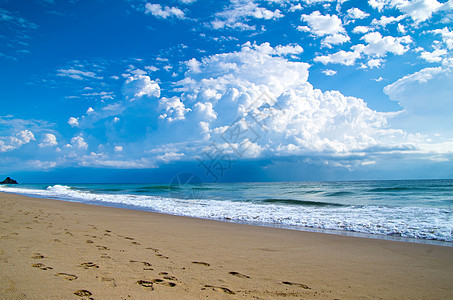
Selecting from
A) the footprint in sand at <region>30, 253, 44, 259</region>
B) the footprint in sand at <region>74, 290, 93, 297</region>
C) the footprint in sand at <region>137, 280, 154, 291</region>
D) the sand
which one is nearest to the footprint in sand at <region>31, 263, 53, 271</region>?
the sand

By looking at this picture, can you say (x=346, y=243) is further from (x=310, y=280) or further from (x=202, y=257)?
(x=202, y=257)

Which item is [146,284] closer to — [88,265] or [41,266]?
[88,265]

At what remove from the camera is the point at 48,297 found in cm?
278

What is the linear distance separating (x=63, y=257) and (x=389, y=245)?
7600mm

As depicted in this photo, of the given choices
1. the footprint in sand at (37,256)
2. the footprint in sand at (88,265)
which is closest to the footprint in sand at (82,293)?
the footprint in sand at (88,265)

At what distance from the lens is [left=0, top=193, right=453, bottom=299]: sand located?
10.5ft

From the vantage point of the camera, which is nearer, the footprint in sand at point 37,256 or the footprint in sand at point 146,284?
the footprint in sand at point 146,284

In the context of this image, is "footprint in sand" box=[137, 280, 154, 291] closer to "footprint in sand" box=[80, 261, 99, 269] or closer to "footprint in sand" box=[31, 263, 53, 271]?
"footprint in sand" box=[80, 261, 99, 269]

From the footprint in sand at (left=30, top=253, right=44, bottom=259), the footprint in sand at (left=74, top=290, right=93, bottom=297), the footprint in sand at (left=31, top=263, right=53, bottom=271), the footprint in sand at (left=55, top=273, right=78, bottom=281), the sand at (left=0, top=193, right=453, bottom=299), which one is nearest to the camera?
the footprint in sand at (left=74, top=290, right=93, bottom=297)

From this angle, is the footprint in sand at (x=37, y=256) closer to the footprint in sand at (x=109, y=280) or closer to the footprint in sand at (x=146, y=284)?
the footprint in sand at (x=109, y=280)

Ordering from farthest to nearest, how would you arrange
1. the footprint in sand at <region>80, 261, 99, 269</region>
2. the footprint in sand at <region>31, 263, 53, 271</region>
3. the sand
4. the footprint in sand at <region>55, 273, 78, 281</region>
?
the footprint in sand at <region>80, 261, 99, 269</region>, the footprint in sand at <region>31, 263, 53, 271</region>, the footprint in sand at <region>55, 273, 78, 281</region>, the sand

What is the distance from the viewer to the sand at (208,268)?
10.5 ft

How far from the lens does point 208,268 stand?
4.29 m

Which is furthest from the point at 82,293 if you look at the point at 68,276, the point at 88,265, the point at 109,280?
the point at 88,265
